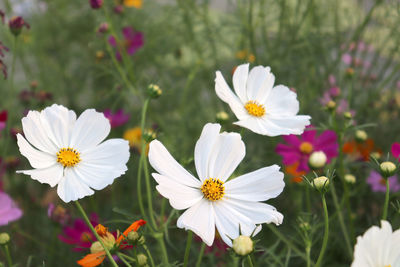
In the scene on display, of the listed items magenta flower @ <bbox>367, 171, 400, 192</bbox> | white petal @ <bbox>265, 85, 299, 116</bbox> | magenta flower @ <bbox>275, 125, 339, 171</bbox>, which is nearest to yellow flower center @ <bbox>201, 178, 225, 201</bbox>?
white petal @ <bbox>265, 85, 299, 116</bbox>

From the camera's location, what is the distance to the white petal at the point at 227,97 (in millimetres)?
655

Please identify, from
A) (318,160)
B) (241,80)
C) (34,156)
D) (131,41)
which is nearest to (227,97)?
(241,80)

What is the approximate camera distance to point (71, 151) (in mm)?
637

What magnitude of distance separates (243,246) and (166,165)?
15 centimetres

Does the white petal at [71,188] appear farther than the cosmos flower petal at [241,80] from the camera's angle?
No

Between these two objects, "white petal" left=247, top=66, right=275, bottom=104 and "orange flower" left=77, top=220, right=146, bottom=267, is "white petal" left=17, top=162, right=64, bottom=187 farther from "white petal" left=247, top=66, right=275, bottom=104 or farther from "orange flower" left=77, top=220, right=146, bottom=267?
"white petal" left=247, top=66, right=275, bottom=104

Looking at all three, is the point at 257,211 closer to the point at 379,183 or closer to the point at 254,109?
the point at 254,109

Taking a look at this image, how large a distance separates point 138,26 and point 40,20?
441mm

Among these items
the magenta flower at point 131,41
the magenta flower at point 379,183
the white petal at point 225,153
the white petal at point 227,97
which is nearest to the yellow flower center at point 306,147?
the magenta flower at point 379,183

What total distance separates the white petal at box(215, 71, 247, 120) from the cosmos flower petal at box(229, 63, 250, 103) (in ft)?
0.06

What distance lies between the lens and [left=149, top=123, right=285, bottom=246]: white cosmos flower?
A: 556 millimetres

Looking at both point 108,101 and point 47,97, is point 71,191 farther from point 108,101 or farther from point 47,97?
point 108,101

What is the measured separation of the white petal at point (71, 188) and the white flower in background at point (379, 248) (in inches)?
12.7

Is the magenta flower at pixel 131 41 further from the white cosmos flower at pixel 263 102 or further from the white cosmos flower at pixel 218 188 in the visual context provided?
the white cosmos flower at pixel 218 188
